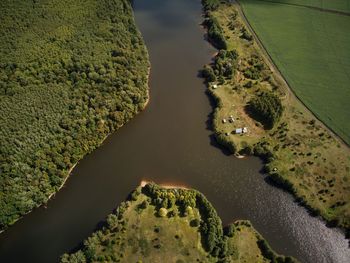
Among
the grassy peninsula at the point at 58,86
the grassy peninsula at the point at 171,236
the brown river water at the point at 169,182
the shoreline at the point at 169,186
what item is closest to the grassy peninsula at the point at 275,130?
the brown river water at the point at 169,182

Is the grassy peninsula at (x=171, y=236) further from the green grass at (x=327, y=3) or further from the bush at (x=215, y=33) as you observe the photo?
the green grass at (x=327, y=3)

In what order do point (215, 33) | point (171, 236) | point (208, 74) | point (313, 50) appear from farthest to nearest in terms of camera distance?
point (215, 33) → point (313, 50) → point (208, 74) → point (171, 236)

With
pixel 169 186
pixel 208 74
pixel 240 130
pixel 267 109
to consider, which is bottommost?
pixel 169 186

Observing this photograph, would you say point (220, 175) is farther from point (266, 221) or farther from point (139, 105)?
point (139, 105)

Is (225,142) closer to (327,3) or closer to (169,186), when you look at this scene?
(169,186)

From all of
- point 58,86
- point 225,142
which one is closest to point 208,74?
point 225,142
